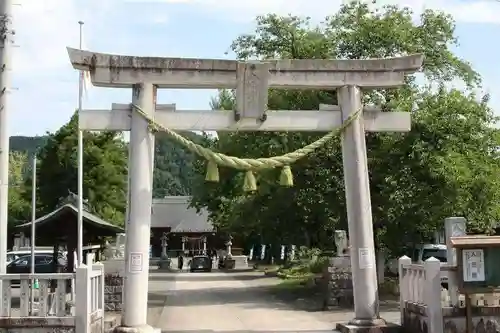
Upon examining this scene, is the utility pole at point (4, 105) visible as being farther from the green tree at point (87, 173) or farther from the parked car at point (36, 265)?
the green tree at point (87, 173)

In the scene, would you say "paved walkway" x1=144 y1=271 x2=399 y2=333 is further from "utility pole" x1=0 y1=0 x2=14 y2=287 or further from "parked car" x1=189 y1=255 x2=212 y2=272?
"parked car" x1=189 y1=255 x2=212 y2=272

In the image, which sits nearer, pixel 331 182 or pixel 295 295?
pixel 331 182

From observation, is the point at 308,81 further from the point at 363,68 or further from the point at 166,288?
the point at 166,288

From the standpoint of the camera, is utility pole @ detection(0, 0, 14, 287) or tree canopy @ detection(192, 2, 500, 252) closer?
utility pole @ detection(0, 0, 14, 287)

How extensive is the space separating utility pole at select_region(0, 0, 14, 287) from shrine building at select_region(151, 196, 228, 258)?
176ft

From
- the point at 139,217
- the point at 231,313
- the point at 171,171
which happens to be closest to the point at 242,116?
the point at 139,217

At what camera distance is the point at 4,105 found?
496 inches

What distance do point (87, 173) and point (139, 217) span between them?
97.6 ft

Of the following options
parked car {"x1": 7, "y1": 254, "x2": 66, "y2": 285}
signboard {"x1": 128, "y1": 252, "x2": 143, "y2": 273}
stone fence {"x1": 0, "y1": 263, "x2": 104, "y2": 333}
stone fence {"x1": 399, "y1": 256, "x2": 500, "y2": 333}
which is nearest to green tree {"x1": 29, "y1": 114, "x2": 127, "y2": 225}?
parked car {"x1": 7, "y1": 254, "x2": 66, "y2": 285}

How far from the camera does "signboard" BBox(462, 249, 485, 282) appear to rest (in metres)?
13.1

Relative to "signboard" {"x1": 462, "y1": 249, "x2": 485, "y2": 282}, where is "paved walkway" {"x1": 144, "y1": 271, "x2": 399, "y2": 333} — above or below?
below

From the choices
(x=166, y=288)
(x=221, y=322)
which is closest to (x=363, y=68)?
(x=221, y=322)

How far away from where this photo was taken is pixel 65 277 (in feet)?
43.3

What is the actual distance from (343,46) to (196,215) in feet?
162
